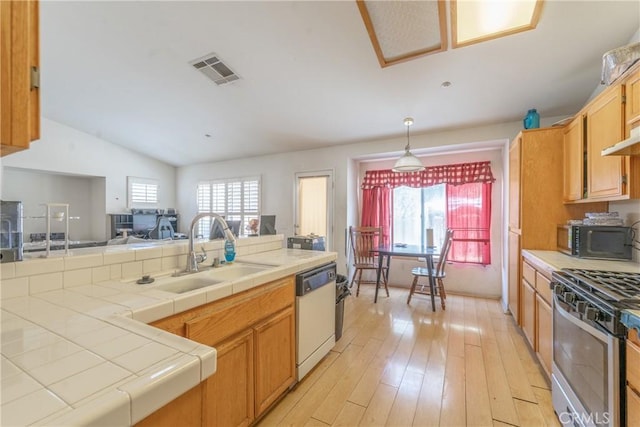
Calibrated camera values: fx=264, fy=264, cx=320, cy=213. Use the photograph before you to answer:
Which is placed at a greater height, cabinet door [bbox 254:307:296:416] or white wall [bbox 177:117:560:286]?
white wall [bbox 177:117:560:286]

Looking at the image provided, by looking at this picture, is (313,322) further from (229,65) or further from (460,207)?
(460,207)

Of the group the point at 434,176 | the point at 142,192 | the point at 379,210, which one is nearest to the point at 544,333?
the point at 434,176

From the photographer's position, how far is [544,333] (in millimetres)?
1915

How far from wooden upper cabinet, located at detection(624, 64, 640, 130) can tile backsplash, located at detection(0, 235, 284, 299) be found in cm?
274

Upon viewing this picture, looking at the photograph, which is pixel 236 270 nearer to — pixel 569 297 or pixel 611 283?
pixel 569 297

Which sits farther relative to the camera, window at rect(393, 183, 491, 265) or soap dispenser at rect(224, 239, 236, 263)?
window at rect(393, 183, 491, 265)

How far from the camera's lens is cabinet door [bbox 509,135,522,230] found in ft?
8.80

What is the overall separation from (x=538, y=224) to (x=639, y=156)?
978mm

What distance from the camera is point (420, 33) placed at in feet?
6.64

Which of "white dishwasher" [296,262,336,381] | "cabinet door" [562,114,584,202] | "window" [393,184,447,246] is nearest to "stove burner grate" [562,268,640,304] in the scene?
"cabinet door" [562,114,584,202]

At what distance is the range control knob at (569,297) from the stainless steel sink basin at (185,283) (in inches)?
78.2

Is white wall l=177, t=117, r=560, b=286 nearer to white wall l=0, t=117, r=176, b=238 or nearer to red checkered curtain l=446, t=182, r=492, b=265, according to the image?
red checkered curtain l=446, t=182, r=492, b=265

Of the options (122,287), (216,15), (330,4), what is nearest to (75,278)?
(122,287)

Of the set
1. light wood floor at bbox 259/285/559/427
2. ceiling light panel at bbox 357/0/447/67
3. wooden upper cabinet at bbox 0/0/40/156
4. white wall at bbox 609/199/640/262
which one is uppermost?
ceiling light panel at bbox 357/0/447/67
